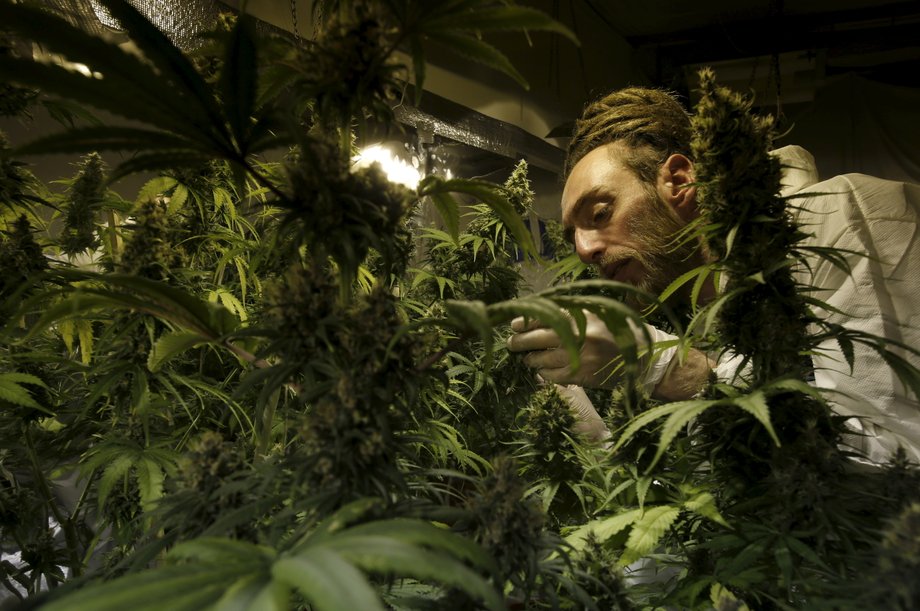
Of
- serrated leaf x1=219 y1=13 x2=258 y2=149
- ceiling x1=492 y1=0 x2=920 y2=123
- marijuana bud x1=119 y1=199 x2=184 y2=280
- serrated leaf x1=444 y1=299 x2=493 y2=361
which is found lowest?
serrated leaf x1=444 y1=299 x2=493 y2=361

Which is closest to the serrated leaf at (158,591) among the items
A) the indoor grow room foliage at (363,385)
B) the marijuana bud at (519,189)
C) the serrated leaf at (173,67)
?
the indoor grow room foliage at (363,385)

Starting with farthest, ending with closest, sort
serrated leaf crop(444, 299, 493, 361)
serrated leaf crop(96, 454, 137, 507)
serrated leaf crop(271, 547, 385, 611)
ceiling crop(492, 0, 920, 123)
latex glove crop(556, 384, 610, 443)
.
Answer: ceiling crop(492, 0, 920, 123), latex glove crop(556, 384, 610, 443), serrated leaf crop(96, 454, 137, 507), serrated leaf crop(444, 299, 493, 361), serrated leaf crop(271, 547, 385, 611)

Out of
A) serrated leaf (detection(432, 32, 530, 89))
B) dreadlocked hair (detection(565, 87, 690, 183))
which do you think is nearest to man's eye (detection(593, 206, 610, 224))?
dreadlocked hair (detection(565, 87, 690, 183))

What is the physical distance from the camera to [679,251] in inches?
51.4

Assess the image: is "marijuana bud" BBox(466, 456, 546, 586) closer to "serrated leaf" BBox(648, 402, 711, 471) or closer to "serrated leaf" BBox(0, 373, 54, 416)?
"serrated leaf" BBox(648, 402, 711, 471)

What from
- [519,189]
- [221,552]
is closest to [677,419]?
[221,552]

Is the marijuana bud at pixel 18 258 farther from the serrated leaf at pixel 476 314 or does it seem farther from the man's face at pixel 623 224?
the man's face at pixel 623 224

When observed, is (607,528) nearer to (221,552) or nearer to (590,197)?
(221,552)

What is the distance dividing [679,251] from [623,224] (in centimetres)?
13

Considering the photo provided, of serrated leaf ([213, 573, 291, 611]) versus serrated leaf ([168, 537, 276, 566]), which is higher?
serrated leaf ([168, 537, 276, 566])

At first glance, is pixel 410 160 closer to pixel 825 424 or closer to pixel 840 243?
pixel 840 243

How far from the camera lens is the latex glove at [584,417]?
3.37 feet

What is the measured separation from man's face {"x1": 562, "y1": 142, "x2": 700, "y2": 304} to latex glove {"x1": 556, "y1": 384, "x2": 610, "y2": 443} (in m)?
0.26

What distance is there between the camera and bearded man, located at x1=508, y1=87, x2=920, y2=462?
91cm
